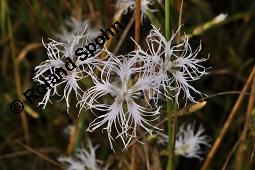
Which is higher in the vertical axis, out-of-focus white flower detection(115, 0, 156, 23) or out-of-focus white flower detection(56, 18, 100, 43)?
out-of-focus white flower detection(56, 18, 100, 43)

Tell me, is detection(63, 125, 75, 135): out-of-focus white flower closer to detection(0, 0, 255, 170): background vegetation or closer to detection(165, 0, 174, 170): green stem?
detection(0, 0, 255, 170): background vegetation

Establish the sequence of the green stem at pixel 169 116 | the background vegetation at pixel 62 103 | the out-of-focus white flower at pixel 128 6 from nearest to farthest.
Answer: the green stem at pixel 169 116 → the out-of-focus white flower at pixel 128 6 → the background vegetation at pixel 62 103

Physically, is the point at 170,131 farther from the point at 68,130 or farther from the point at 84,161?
the point at 68,130

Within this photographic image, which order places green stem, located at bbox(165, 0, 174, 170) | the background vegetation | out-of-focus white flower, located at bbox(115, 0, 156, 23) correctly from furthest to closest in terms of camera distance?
the background vegetation
out-of-focus white flower, located at bbox(115, 0, 156, 23)
green stem, located at bbox(165, 0, 174, 170)

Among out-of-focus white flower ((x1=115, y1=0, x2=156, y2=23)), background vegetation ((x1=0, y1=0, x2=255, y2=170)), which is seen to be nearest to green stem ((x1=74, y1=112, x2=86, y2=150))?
background vegetation ((x1=0, y1=0, x2=255, y2=170))

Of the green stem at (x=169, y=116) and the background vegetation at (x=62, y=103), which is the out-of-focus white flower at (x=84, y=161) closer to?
the background vegetation at (x=62, y=103)

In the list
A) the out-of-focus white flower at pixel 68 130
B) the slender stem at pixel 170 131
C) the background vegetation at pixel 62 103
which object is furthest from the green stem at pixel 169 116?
the out-of-focus white flower at pixel 68 130

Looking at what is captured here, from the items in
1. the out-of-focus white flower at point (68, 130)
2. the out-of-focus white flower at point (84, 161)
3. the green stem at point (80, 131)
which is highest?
the out-of-focus white flower at point (68, 130)

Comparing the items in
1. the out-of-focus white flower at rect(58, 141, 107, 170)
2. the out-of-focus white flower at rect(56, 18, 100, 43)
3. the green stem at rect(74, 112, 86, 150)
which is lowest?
the out-of-focus white flower at rect(58, 141, 107, 170)

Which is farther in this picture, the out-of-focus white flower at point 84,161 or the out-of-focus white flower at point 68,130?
the out-of-focus white flower at point 68,130

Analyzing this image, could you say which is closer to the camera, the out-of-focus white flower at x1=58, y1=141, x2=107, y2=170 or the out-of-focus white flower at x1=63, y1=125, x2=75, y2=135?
the out-of-focus white flower at x1=58, y1=141, x2=107, y2=170

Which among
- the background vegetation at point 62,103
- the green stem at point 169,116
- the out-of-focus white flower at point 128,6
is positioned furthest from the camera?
the background vegetation at point 62,103
